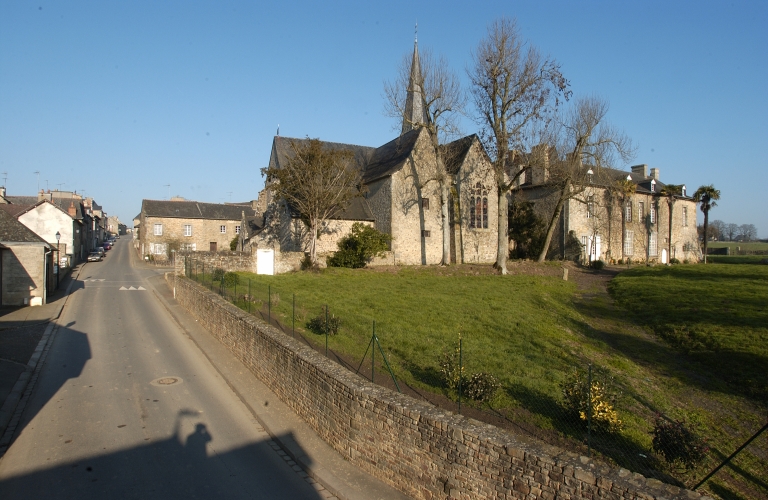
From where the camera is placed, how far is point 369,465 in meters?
7.57

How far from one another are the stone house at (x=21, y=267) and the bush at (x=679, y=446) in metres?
25.4

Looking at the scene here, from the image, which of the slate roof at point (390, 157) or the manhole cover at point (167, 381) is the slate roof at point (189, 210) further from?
the manhole cover at point (167, 381)

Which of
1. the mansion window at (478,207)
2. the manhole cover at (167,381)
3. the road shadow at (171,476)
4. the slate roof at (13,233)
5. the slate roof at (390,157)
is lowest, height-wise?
the road shadow at (171,476)

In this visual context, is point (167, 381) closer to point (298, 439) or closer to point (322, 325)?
point (322, 325)

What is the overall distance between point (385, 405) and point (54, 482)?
512 centimetres

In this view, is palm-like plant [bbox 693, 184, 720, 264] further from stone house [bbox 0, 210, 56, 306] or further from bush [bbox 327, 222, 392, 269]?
stone house [bbox 0, 210, 56, 306]

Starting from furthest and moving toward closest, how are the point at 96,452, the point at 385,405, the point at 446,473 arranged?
the point at 96,452 → the point at 385,405 → the point at 446,473

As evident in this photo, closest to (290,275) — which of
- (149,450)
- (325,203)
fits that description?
(325,203)

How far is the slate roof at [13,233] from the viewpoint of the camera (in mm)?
22530

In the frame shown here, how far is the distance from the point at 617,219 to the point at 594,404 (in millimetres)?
38865

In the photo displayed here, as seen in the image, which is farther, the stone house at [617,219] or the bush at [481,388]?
the stone house at [617,219]

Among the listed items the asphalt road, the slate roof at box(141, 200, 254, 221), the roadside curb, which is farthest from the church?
the asphalt road

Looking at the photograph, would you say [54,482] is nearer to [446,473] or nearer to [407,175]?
[446,473]

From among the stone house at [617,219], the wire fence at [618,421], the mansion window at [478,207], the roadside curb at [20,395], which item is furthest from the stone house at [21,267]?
the stone house at [617,219]
